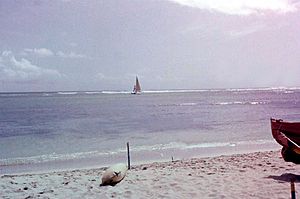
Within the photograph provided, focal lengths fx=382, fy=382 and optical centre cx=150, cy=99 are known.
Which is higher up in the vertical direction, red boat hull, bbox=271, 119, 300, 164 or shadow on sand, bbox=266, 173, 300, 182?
red boat hull, bbox=271, 119, 300, 164

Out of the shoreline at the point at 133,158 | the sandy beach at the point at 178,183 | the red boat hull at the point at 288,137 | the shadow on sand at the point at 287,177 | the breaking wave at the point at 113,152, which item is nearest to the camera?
the sandy beach at the point at 178,183

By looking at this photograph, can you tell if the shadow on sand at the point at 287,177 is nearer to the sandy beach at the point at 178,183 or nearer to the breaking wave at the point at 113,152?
the sandy beach at the point at 178,183

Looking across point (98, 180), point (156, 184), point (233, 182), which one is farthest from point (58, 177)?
point (233, 182)

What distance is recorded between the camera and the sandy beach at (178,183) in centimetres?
817

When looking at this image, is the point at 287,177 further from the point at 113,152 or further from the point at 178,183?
the point at 113,152

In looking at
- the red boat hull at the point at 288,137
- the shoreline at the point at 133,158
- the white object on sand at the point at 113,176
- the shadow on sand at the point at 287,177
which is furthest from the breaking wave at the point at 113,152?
the shadow on sand at the point at 287,177

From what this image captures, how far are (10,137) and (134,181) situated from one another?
1734 cm

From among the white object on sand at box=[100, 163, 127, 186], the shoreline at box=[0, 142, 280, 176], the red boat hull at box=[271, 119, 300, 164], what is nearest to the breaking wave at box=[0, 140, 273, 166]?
the shoreline at box=[0, 142, 280, 176]

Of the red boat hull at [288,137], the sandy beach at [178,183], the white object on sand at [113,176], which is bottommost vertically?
the sandy beach at [178,183]

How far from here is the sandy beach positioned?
8.17 m

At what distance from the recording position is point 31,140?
2277cm

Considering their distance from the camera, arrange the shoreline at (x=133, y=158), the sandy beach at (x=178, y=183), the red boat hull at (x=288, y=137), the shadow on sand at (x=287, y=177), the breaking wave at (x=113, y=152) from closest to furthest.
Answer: the sandy beach at (x=178, y=183), the shadow on sand at (x=287, y=177), the red boat hull at (x=288, y=137), the shoreline at (x=133, y=158), the breaking wave at (x=113, y=152)

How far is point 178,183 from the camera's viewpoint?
29.7 ft

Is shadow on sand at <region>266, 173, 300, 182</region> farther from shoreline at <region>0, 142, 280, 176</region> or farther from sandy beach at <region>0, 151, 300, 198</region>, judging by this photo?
shoreline at <region>0, 142, 280, 176</region>
